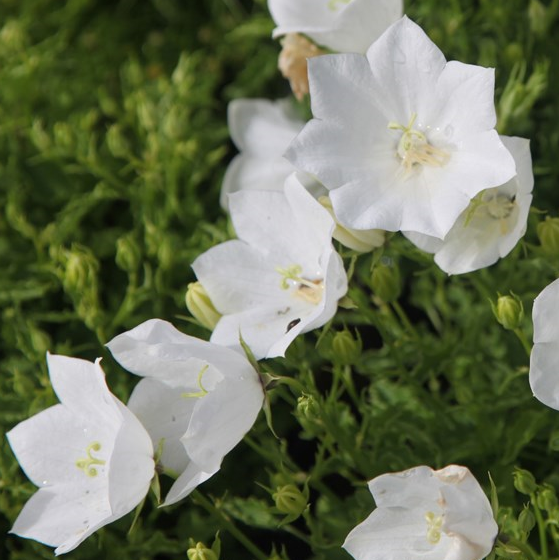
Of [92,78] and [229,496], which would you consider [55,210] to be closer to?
[92,78]

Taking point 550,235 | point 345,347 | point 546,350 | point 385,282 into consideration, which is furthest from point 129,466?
point 550,235

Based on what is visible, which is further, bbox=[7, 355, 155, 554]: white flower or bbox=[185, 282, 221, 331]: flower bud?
bbox=[185, 282, 221, 331]: flower bud

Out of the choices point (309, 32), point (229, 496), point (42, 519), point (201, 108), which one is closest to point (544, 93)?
point (309, 32)

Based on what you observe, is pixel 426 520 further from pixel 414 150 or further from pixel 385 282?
pixel 414 150

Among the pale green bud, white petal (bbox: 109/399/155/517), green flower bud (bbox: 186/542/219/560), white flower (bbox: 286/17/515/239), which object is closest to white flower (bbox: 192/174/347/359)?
white flower (bbox: 286/17/515/239)

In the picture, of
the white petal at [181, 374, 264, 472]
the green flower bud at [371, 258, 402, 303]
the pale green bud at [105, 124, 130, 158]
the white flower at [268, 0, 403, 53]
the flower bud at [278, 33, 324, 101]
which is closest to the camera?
the white petal at [181, 374, 264, 472]

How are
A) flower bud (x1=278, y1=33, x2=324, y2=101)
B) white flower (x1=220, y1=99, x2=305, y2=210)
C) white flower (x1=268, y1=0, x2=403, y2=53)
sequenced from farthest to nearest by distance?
1. white flower (x1=220, y1=99, x2=305, y2=210)
2. flower bud (x1=278, y1=33, x2=324, y2=101)
3. white flower (x1=268, y1=0, x2=403, y2=53)

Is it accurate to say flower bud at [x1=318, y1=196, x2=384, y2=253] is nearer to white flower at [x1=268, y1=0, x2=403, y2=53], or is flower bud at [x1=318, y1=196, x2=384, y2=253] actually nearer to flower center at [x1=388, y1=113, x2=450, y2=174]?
flower center at [x1=388, y1=113, x2=450, y2=174]

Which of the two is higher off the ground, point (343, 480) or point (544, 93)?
point (544, 93)
